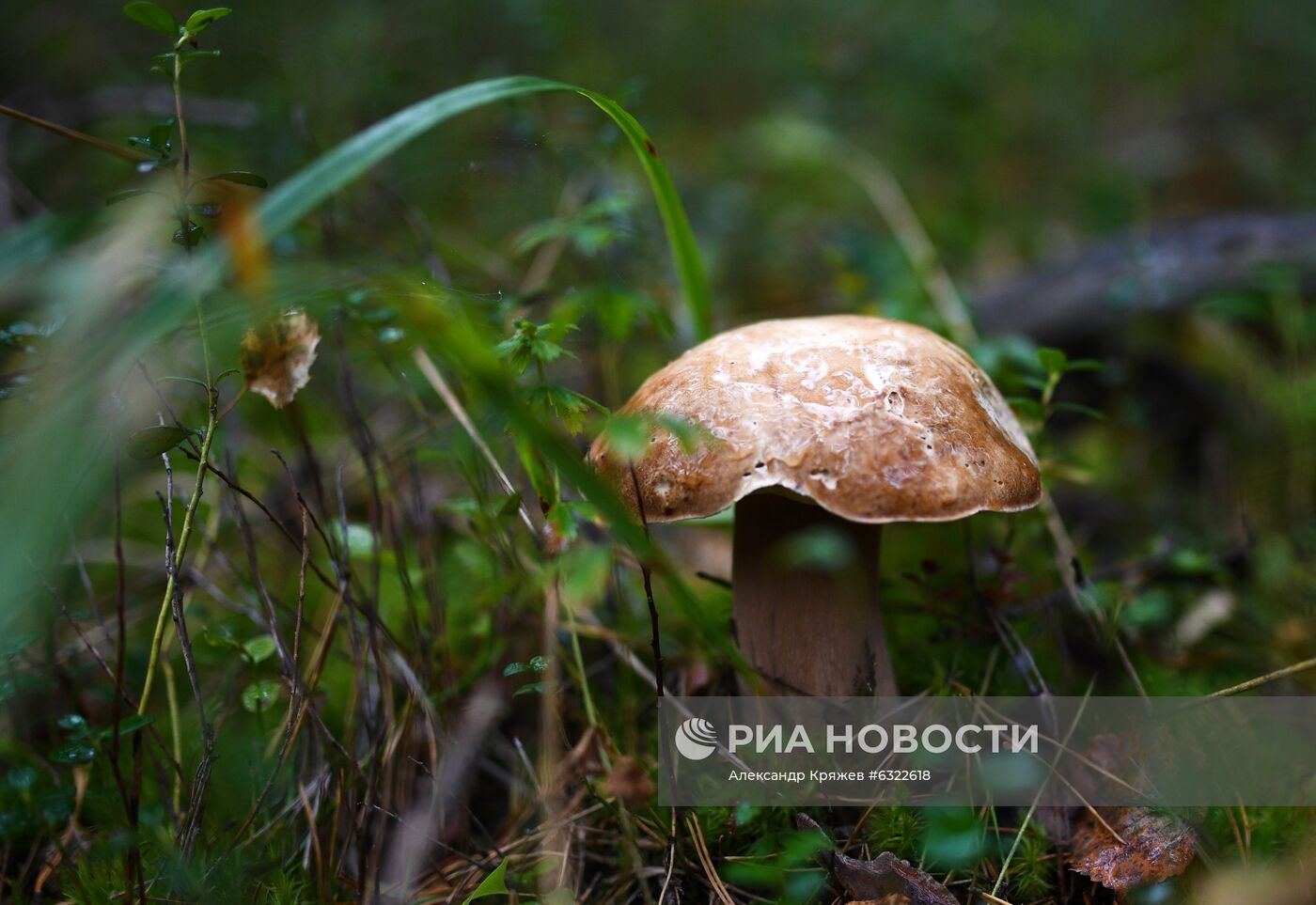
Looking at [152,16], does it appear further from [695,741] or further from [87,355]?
[695,741]

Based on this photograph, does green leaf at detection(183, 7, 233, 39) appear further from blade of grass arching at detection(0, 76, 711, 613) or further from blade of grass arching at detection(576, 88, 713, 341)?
blade of grass arching at detection(576, 88, 713, 341)

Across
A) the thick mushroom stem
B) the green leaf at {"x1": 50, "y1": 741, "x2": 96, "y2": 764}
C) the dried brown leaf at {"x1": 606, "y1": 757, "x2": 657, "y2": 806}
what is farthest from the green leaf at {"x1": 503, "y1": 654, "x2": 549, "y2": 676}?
the green leaf at {"x1": 50, "y1": 741, "x2": 96, "y2": 764}

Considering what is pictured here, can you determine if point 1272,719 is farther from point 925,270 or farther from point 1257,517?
point 925,270

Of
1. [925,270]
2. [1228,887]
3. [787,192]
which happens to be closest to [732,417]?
[1228,887]

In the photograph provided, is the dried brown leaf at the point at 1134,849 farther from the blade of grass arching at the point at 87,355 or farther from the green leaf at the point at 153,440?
the green leaf at the point at 153,440

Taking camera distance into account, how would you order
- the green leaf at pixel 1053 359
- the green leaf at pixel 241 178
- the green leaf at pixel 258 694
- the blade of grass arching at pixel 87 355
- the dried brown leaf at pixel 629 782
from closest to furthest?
the blade of grass arching at pixel 87 355, the dried brown leaf at pixel 629 782, the green leaf at pixel 241 178, the green leaf at pixel 258 694, the green leaf at pixel 1053 359

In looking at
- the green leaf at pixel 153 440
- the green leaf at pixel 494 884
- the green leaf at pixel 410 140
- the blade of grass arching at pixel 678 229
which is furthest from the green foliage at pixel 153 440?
the blade of grass arching at pixel 678 229

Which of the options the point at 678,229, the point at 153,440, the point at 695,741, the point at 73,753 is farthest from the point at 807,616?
the point at 73,753
